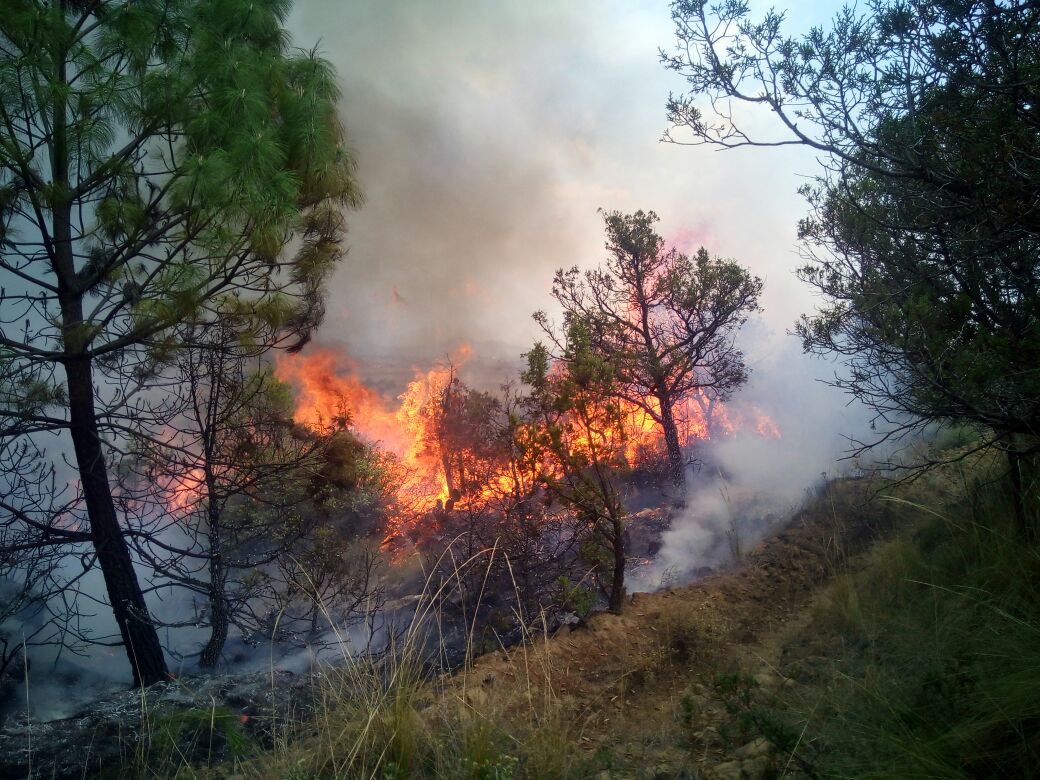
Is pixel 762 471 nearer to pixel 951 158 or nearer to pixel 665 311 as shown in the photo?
pixel 665 311

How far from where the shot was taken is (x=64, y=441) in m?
10.4

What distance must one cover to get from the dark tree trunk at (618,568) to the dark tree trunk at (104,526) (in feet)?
16.0

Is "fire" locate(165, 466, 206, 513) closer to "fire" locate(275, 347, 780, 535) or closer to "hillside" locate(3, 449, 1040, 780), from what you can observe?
"hillside" locate(3, 449, 1040, 780)

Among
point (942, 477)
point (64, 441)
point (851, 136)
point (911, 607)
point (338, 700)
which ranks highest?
point (64, 441)

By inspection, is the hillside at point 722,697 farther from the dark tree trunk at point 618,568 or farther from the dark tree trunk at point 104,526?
the dark tree trunk at point 104,526

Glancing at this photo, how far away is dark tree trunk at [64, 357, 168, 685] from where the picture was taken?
6.65 metres

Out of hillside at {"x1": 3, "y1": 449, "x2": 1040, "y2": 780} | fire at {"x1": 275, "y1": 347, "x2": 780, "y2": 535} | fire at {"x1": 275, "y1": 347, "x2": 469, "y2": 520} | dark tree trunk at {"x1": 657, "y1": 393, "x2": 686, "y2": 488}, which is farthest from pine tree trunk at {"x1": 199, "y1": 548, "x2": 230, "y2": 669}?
dark tree trunk at {"x1": 657, "y1": 393, "x2": 686, "y2": 488}

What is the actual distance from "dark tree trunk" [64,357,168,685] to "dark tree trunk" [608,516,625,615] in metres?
4.88

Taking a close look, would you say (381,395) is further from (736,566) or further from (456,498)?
(736,566)

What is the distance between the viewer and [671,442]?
570 inches

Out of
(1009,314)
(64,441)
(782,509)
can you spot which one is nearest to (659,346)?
(782,509)

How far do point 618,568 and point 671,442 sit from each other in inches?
304

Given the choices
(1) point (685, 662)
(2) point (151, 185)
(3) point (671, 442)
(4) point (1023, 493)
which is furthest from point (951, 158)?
(3) point (671, 442)

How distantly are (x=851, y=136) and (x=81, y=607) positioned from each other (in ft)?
39.9
